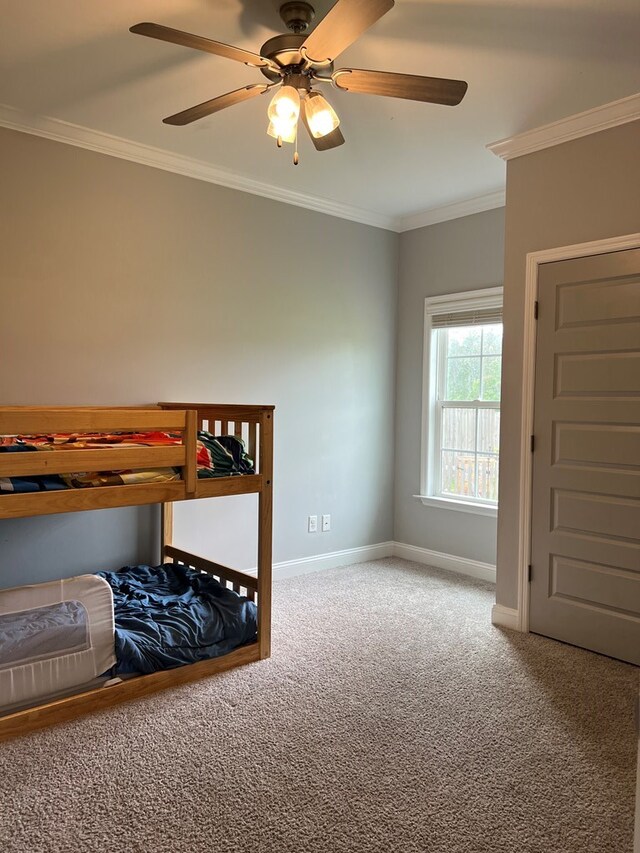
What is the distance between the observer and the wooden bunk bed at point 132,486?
2.06 meters

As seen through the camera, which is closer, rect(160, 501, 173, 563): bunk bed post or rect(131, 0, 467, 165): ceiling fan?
rect(131, 0, 467, 165): ceiling fan

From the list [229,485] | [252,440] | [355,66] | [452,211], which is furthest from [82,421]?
[452,211]

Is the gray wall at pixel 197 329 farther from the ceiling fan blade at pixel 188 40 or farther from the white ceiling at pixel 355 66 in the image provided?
the ceiling fan blade at pixel 188 40

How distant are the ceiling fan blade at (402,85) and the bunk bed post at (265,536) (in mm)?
1341

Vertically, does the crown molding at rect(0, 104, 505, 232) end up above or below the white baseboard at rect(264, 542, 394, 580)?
above

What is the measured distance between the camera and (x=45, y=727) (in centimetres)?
215

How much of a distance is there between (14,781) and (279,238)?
10.2 ft

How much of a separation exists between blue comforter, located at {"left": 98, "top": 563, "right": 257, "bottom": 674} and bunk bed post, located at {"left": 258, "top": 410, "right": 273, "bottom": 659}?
2.2 inches

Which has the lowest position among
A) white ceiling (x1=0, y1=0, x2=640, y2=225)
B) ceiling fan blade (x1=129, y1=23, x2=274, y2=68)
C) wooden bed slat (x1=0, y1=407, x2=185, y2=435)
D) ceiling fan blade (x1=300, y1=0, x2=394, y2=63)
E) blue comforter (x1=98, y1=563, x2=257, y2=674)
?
blue comforter (x1=98, y1=563, x2=257, y2=674)

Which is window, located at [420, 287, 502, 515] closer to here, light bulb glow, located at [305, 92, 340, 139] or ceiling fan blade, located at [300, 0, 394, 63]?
Result: light bulb glow, located at [305, 92, 340, 139]

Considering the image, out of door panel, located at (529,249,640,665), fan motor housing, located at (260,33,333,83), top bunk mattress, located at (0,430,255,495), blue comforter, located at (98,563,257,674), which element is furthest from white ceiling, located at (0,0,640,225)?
blue comforter, located at (98,563,257,674)

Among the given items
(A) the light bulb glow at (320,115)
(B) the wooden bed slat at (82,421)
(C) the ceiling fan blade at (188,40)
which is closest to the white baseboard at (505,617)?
(B) the wooden bed slat at (82,421)

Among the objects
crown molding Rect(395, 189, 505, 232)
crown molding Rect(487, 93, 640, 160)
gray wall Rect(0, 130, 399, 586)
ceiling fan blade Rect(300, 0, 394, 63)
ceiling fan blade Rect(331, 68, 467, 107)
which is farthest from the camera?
crown molding Rect(395, 189, 505, 232)

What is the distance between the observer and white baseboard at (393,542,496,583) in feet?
13.1
